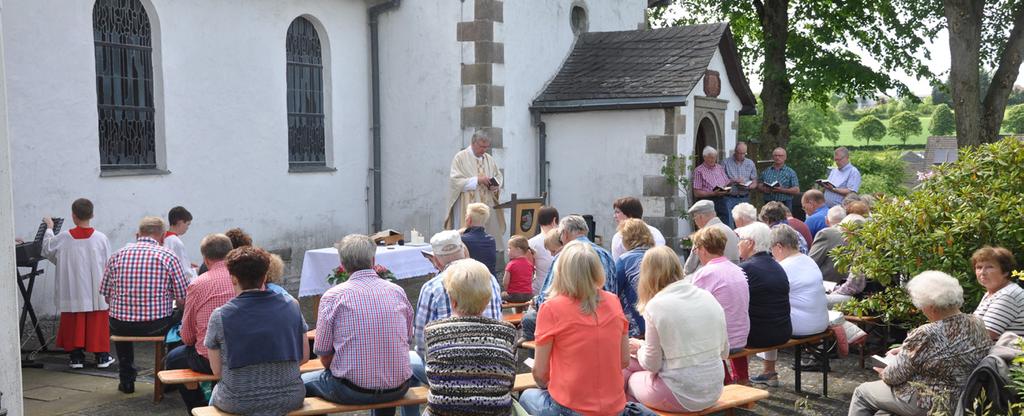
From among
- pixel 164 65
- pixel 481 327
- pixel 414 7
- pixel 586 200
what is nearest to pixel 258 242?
pixel 164 65

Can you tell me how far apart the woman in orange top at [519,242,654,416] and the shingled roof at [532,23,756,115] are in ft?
31.4

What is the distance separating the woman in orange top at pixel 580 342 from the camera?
5.24 meters

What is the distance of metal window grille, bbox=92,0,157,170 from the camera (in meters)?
11.0

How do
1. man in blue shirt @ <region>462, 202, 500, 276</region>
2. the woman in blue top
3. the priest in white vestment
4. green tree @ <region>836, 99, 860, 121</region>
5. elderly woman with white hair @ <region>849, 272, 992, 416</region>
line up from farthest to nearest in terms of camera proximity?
green tree @ <region>836, 99, 860, 121</region> < the priest in white vestment < man in blue shirt @ <region>462, 202, 500, 276</region> < the woman in blue top < elderly woman with white hair @ <region>849, 272, 992, 416</region>

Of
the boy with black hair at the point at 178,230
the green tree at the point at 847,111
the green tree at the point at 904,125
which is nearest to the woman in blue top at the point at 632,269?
the boy with black hair at the point at 178,230

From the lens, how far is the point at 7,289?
5.09m

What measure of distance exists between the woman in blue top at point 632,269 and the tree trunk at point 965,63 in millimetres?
13313

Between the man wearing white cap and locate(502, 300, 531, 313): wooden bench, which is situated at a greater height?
the man wearing white cap

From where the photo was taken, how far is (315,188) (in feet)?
45.9

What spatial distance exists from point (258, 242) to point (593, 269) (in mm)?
8653

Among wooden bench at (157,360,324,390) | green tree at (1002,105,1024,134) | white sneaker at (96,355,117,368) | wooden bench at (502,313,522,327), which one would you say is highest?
green tree at (1002,105,1024,134)

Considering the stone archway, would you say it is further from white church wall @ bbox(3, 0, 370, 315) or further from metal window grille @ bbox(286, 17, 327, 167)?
metal window grille @ bbox(286, 17, 327, 167)

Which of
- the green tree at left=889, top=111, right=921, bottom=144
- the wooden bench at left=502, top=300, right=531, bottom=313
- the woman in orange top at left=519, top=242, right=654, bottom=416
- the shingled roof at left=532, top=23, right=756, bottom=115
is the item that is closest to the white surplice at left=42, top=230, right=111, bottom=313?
the wooden bench at left=502, top=300, right=531, bottom=313

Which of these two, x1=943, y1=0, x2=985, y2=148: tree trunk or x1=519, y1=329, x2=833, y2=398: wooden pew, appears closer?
x1=519, y1=329, x2=833, y2=398: wooden pew
